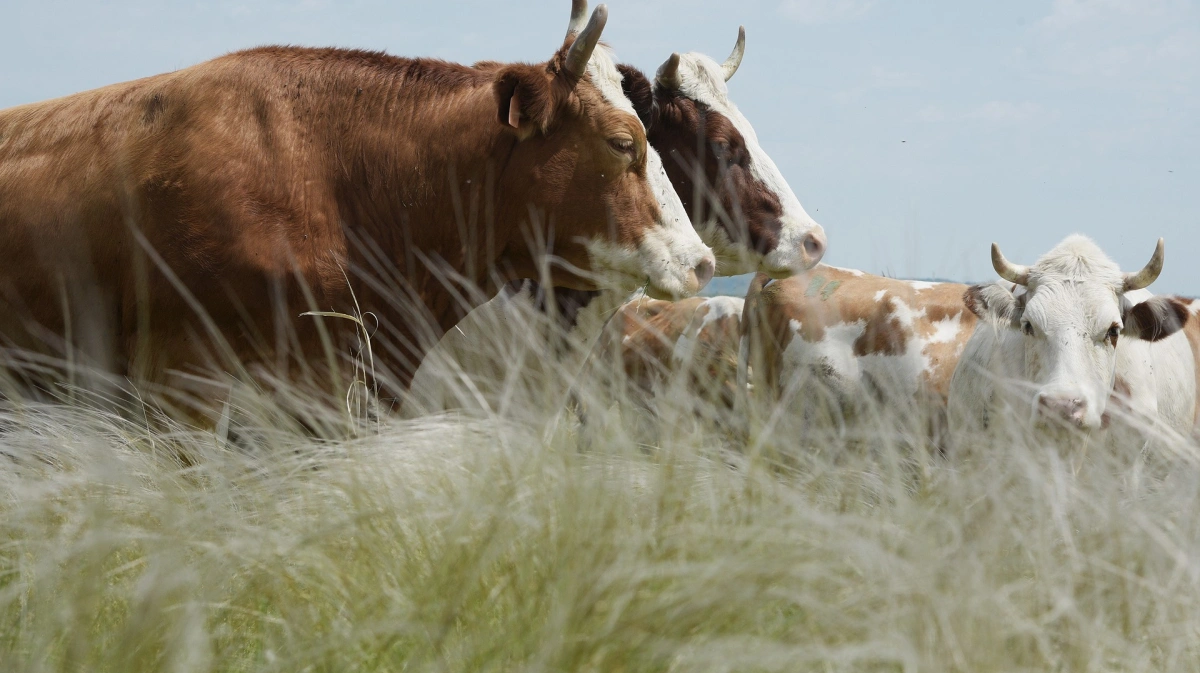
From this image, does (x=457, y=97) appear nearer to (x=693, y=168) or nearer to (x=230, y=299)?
(x=230, y=299)

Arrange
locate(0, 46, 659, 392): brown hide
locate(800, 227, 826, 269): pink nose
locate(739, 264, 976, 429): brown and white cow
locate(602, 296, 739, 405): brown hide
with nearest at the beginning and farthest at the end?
1. locate(0, 46, 659, 392): brown hide
2. locate(800, 227, 826, 269): pink nose
3. locate(739, 264, 976, 429): brown and white cow
4. locate(602, 296, 739, 405): brown hide

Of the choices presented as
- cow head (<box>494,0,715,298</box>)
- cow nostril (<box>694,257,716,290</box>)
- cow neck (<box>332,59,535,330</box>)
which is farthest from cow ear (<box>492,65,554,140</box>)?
cow nostril (<box>694,257,716,290</box>)

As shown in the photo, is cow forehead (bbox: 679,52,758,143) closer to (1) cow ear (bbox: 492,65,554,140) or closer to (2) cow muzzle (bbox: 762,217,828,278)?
(2) cow muzzle (bbox: 762,217,828,278)

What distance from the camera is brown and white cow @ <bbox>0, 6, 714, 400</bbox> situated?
4.28m

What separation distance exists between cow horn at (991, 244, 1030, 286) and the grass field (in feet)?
Result: 10.9

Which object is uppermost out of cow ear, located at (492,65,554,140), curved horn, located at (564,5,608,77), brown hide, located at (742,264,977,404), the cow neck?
curved horn, located at (564,5,608,77)

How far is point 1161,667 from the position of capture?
7.79ft

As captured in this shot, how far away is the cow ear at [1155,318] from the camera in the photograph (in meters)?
6.14

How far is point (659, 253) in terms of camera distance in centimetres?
475

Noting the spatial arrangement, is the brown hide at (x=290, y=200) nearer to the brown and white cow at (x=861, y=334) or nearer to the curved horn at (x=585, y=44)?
the curved horn at (x=585, y=44)

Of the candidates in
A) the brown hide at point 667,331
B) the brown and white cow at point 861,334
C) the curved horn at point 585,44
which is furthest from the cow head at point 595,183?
the brown and white cow at point 861,334

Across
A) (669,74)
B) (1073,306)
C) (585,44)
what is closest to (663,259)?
(585,44)

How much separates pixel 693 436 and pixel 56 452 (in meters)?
2.03

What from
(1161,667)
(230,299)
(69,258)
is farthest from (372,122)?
(1161,667)
